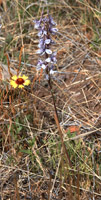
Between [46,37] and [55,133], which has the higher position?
[46,37]

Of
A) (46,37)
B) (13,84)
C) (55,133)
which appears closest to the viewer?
(46,37)

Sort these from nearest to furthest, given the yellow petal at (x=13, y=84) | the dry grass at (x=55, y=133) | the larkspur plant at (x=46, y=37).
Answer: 1. the larkspur plant at (x=46, y=37)
2. the dry grass at (x=55, y=133)
3. the yellow petal at (x=13, y=84)

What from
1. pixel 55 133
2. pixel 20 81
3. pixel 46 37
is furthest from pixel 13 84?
pixel 46 37

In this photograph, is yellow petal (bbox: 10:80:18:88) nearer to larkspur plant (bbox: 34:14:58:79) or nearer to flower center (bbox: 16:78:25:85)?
flower center (bbox: 16:78:25:85)

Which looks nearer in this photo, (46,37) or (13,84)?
(46,37)

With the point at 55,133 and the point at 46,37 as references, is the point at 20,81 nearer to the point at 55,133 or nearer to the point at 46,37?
the point at 55,133

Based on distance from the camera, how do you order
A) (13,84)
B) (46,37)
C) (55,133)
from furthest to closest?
(13,84) → (55,133) → (46,37)

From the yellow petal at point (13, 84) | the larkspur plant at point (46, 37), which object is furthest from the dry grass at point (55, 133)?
the larkspur plant at point (46, 37)

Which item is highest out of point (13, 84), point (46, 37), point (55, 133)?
point (46, 37)

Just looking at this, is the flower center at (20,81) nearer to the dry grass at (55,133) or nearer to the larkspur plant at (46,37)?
the dry grass at (55,133)


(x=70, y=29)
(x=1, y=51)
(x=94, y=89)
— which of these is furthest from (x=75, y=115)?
(x=70, y=29)

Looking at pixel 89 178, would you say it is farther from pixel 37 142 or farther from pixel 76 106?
pixel 76 106
